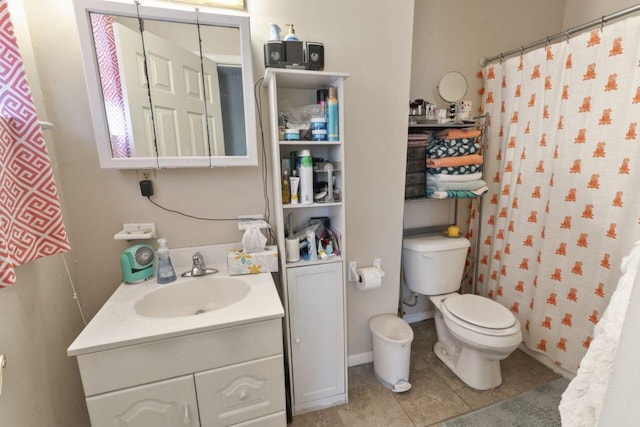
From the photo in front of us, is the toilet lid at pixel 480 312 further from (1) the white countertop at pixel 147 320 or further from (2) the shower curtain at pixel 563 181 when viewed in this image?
(1) the white countertop at pixel 147 320

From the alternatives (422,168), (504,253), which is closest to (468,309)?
(504,253)

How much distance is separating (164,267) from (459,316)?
1.52 meters

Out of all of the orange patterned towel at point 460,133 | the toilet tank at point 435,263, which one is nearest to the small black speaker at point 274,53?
the orange patterned towel at point 460,133

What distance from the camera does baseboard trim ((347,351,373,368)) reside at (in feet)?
5.65

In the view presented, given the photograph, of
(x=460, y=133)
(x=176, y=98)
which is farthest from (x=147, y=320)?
(x=460, y=133)

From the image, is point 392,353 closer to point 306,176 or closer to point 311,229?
point 311,229

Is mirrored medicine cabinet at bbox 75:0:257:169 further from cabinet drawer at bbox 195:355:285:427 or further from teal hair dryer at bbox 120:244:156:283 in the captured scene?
cabinet drawer at bbox 195:355:285:427

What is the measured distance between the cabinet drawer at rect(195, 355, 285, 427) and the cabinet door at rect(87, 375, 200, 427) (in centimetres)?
4

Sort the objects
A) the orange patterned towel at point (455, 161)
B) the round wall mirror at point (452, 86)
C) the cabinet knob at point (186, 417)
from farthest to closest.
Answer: the round wall mirror at point (452, 86) < the orange patterned towel at point (455, 161) < the cabinet knob at point (186, 417)

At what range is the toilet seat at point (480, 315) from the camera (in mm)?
1423

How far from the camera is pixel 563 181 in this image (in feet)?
4.96

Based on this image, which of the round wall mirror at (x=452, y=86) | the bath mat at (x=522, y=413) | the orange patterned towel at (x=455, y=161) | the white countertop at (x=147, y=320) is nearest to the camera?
the white countertop at (x=147, y=320)

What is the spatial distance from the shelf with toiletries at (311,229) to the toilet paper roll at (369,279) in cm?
18

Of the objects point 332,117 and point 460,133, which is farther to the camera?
point 460,133
